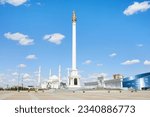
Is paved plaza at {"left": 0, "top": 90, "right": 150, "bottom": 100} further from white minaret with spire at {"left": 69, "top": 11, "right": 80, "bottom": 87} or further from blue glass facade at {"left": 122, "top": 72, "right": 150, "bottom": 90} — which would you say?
blue glass facade at {"left": 122, "top": 72, "right": 150, "bottom": 90}

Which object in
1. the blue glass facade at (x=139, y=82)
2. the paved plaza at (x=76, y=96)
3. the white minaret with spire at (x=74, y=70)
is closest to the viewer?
the paved plaza at (x=76, y=96)

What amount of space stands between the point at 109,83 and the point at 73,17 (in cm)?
7987

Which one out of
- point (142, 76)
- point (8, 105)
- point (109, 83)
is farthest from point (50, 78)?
point (8, 105)

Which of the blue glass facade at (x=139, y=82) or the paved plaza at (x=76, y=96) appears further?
the blue glass facade at (x=139, y=82)

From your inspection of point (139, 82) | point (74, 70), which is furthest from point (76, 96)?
point (139, 82)

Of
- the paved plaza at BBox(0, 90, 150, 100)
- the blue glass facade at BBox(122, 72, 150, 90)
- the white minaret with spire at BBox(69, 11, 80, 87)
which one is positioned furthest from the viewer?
the blue glass facade at BBox(122, 72, 150, 90)

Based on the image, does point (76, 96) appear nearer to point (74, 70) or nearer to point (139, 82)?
point (74, 70)

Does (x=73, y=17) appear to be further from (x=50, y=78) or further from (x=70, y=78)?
(x=50, y=78)

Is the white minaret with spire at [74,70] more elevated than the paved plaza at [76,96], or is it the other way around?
the white minaret with spire at [74,70]

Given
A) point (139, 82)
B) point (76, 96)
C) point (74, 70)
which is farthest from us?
point (139, 82)

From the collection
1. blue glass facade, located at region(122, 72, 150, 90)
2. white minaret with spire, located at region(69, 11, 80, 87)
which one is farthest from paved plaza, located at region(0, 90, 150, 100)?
blue glass facade, located at region(122, 72, 150, 90)

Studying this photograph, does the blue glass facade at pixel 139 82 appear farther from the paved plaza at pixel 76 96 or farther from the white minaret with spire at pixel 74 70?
the paved plaza at pixel 76 96

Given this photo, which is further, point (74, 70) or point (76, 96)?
point (74, 70)

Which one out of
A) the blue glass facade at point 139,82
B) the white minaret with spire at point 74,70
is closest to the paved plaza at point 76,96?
the white minaret with spire at point 74,70
